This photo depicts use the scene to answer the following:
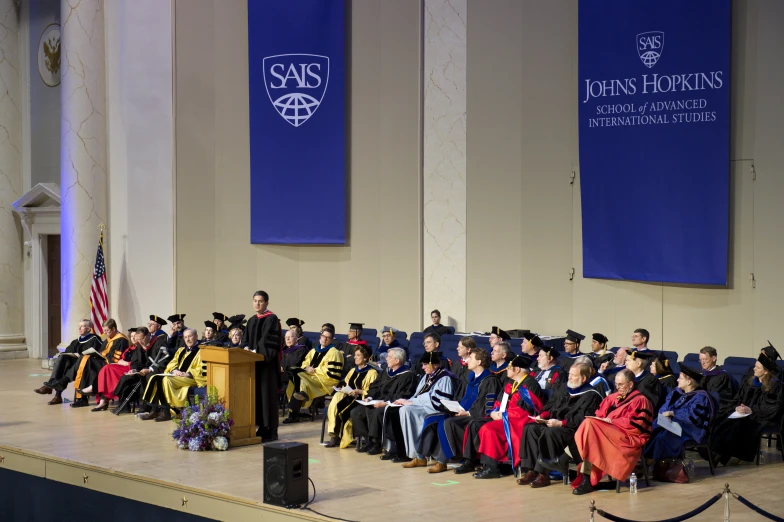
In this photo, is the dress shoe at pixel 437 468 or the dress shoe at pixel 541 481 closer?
the dress shoe at pixel 541 481

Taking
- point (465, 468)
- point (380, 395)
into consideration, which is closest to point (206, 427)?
point (380, 395)

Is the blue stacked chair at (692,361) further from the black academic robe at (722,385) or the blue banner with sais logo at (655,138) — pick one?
the black academic robe at (722,385)

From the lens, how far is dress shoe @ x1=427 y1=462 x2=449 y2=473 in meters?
8.94

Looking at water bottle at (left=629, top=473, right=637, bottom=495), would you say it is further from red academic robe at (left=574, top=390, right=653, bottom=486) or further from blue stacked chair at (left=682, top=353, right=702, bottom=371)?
blue stacked chair at (left=682, top=353, right=702, bottom=371)

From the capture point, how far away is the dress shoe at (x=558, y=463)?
823cm

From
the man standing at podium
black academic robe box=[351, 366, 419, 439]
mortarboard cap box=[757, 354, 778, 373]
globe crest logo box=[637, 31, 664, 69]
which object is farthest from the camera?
globe crest logo box=[637, 31, 664, 69]

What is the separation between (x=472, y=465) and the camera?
29.4 ft

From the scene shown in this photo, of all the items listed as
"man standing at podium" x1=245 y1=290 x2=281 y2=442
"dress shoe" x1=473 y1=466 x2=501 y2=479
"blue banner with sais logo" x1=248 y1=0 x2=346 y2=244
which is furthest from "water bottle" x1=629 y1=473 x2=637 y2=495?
"blue banner with sais logo" x1=248 y1=0 x2=346 y2=244

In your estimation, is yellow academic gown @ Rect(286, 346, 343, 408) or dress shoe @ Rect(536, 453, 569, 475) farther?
yellow academic gown @ Rect(286, 346, 343, 408)

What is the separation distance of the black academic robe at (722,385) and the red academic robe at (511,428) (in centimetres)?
215

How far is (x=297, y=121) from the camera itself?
16578 millimetres

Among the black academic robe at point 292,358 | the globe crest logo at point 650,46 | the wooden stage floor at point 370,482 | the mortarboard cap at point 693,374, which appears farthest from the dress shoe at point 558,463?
the globe crest logo at point 650,46

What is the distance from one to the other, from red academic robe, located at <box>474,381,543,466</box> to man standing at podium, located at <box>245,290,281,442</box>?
2.74 m

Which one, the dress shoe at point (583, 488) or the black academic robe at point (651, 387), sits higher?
the black academic robe at point (651, 387)
